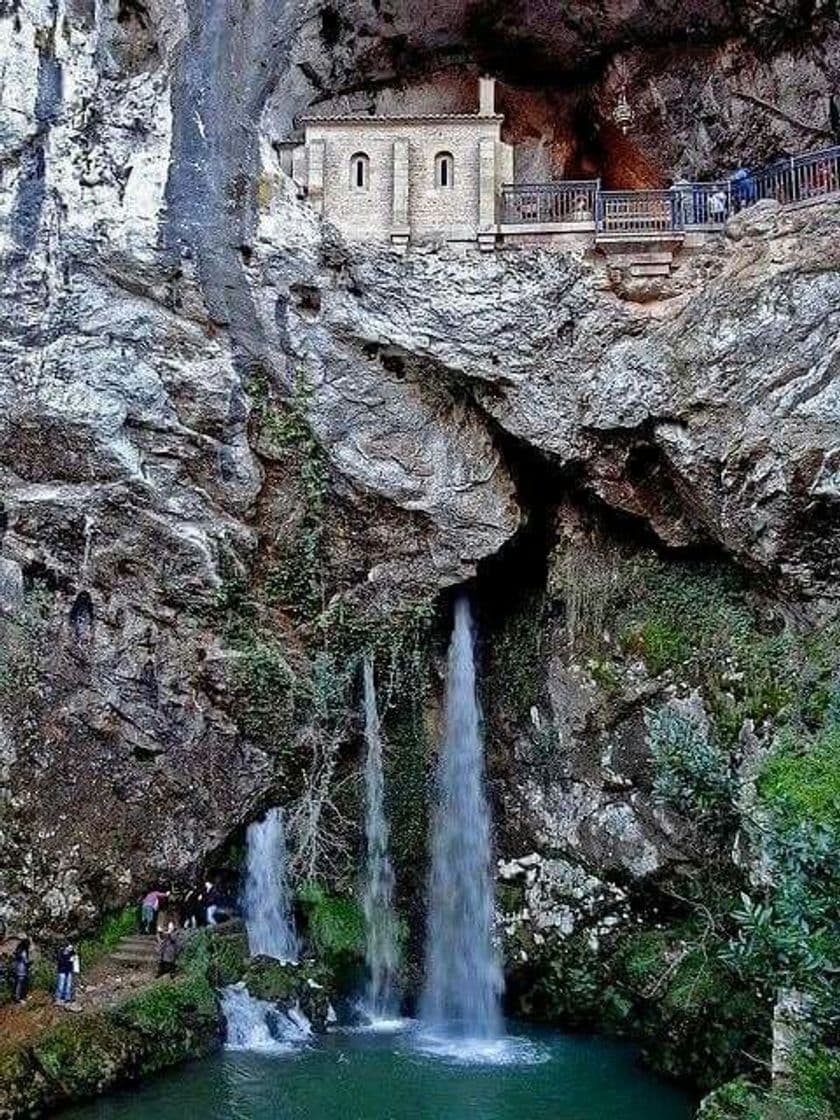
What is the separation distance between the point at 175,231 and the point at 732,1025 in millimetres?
13804

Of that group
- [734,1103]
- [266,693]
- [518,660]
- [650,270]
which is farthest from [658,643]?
[734,1103]

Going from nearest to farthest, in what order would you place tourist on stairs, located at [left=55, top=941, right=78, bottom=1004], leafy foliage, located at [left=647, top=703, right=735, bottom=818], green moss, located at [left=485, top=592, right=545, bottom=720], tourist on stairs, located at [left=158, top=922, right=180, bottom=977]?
leafy foliage, located at [left=647, top=703, right=735, bottom=818] → tourist on stairs, located at [left=55, top=941, right=78, bottom=1004] → tourist on stairs, located at [left=158, top=922, right=180, bottom=977] → green moss, located at [left=485, top=592, right=545, bottom=720]

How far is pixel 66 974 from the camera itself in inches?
555

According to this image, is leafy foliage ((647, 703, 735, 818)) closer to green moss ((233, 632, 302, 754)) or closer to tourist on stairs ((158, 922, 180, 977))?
tourist on stairs ((158, 922, 180, 977))

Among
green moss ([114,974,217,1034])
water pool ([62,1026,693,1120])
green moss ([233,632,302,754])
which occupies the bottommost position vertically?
water pool ([62,1026,693,1120])

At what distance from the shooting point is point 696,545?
16.6 metres

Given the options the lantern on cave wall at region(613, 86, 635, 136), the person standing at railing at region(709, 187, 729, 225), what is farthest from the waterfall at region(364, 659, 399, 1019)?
the lantern on cave wall at region(613, 86, 635, 136)

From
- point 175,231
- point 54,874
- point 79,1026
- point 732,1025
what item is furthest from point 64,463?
point 732,1025

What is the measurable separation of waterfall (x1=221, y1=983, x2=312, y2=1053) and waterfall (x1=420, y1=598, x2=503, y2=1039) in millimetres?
2145

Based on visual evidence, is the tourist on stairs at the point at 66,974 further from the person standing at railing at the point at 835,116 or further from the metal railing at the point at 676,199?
the person standing at railing at the point at 835,116

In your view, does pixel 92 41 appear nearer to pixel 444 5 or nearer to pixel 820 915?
pixel 444 5

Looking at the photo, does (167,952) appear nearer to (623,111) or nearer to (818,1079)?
(818,1079)

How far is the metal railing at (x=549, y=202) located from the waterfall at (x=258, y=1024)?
12.6m

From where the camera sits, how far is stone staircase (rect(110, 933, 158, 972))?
15.1 metres
